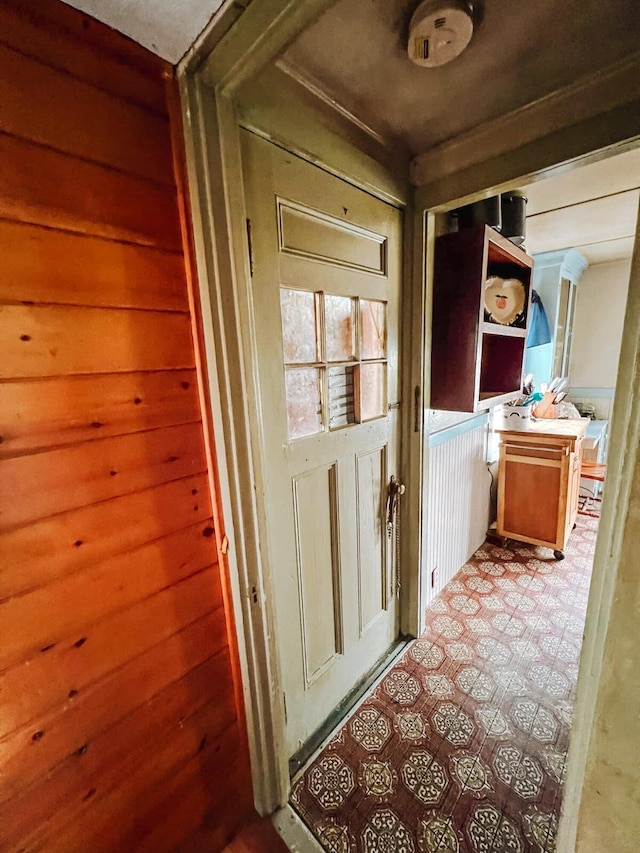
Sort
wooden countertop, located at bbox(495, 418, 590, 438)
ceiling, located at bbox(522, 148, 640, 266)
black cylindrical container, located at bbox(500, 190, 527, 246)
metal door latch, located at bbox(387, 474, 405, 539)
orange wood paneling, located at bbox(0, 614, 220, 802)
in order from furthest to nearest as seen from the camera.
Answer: wooden countertop, located at bbox(495, 418, 590, 438)
black cylindrical container, located at bbox(500, 190, 527, 246)
ceiling, located at bbox(522, 148, 640, 266)
metal door latch, located at bbox(387, 474, 405, 539)
orange wood paneling, located at bbox(0, 614, 220, 802)

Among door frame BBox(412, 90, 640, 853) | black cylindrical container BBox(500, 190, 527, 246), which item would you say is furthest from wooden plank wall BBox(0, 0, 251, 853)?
black cylindrical container BBox(500, 190, 527, 246)

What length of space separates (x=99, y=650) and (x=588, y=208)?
3091 millimetres

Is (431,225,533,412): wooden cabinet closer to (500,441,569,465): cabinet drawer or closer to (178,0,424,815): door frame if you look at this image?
(178,0,424,815): door frame

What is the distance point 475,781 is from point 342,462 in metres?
1.17

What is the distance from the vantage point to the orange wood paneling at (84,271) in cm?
58

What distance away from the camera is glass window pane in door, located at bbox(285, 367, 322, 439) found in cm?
104

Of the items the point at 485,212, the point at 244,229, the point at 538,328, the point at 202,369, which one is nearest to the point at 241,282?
the point at 244,229

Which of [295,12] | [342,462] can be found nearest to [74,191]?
[295,12]

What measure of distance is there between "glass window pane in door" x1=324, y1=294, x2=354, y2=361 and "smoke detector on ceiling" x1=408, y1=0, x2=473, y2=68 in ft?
1.99

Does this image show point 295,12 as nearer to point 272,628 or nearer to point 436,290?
point 436,290

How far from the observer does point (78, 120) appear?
62cm

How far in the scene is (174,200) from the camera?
754mm

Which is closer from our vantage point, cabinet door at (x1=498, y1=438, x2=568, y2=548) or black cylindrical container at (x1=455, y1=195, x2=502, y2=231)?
black cylindrical container at (x1=455, y1=195, x2=502, y2=231)

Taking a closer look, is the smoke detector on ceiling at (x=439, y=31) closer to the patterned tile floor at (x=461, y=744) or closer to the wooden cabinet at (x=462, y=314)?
the wooden cabinet at (x=462, y=314)
